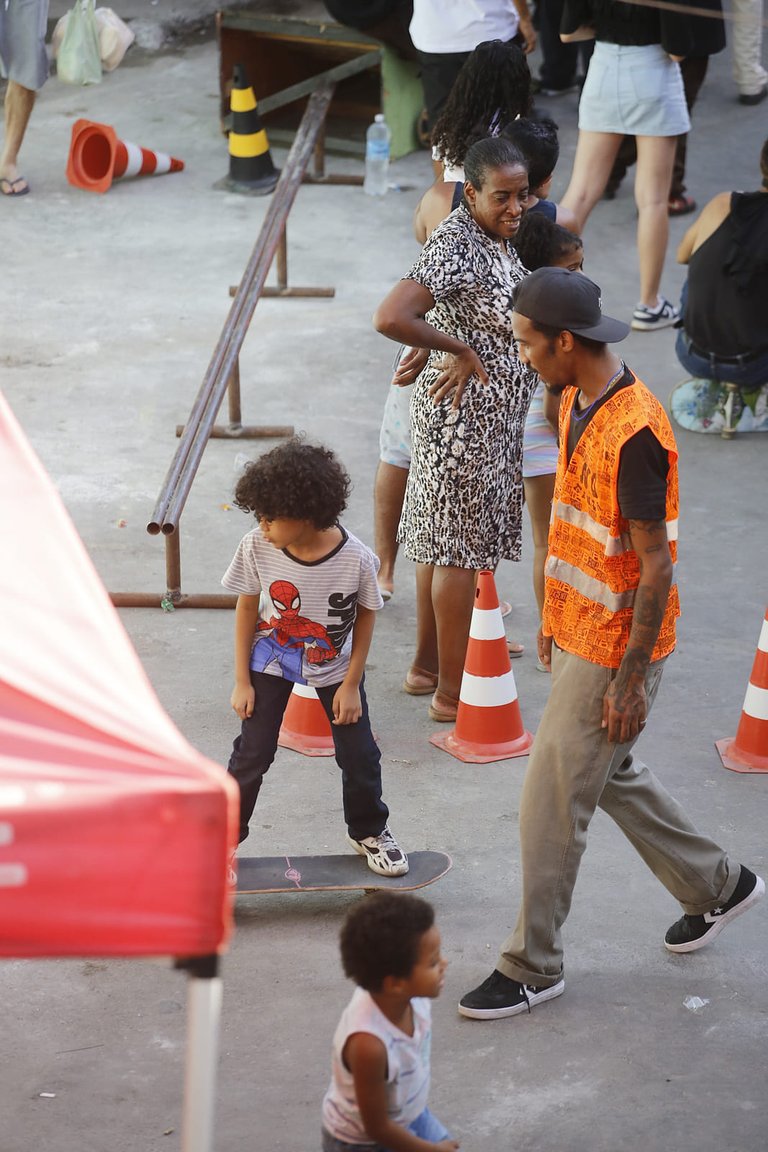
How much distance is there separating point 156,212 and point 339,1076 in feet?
25.0

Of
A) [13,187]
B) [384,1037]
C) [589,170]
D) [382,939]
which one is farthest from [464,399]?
[13,187]

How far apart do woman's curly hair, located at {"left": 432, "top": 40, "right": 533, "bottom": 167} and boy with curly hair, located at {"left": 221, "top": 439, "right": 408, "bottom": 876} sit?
191cm

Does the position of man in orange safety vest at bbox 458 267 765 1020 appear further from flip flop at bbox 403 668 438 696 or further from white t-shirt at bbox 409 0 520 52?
white t-shirt at bbox 409 0 520 52

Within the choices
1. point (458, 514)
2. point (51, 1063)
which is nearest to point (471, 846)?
point (458, 514)

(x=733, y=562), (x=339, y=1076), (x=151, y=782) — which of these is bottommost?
(x=733, y=562)

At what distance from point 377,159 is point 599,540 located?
22.2 ft

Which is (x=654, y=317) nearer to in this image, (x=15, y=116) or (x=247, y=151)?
(x=247, y=151)

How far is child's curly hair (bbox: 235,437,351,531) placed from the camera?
11.9 feet

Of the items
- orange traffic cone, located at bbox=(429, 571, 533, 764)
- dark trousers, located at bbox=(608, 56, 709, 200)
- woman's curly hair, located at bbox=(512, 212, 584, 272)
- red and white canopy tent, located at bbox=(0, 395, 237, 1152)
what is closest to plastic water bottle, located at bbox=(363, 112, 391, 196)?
dark trousers, located at bbox=(608, 56, 709, 200)

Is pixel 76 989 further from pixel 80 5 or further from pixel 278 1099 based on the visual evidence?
pixel 80 5

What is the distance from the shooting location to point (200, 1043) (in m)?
Result: 2.07

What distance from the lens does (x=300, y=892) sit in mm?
4145

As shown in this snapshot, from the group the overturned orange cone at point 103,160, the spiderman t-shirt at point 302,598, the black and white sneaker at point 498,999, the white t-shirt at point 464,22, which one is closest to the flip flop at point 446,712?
the spiderman t-shirt at point 302,598

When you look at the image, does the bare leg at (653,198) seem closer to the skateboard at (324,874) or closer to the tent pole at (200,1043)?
the skateboard at (324,874)
